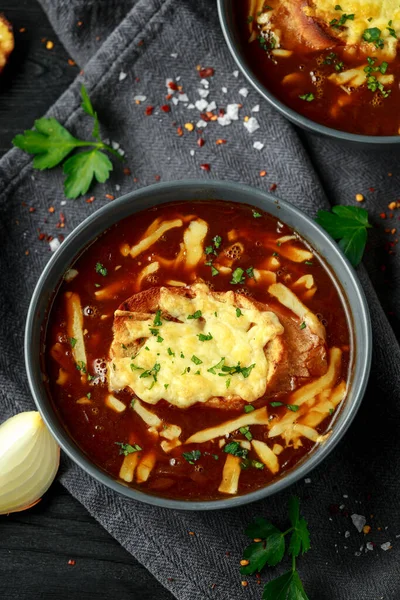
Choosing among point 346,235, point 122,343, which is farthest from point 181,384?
point 346,235

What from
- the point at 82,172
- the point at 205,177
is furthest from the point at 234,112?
the point at 82,172

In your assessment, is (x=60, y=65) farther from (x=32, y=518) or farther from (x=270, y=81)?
(x=32, y=518)

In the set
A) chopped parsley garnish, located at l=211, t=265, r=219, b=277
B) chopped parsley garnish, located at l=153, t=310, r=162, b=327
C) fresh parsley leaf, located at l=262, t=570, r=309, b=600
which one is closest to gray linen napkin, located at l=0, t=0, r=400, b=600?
fresh parsley leaf, located at l=262, t=570, r=309, b=600

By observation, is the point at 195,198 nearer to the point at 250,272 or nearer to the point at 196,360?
the point at 250,272

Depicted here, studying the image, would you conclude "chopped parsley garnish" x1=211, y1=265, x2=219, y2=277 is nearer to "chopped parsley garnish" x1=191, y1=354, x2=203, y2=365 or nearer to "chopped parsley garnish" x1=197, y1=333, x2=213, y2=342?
"chopped parsley garnish" x1=197, y1=333, x2=213, y2=342

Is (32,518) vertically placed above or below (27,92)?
below

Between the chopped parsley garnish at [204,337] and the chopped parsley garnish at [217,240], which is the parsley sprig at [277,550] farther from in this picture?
the chopped parsley garnish at [217,240]
